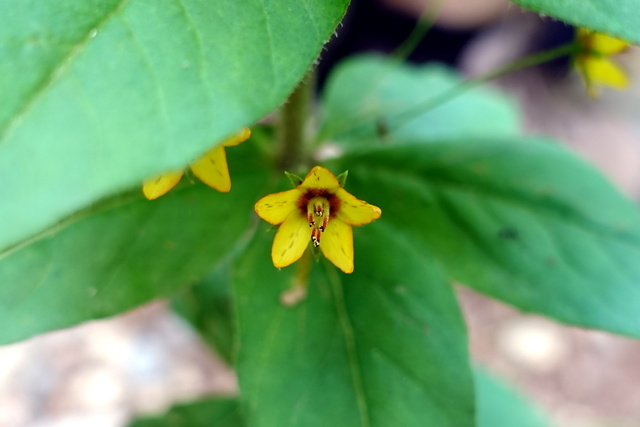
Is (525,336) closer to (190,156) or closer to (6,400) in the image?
(6,400)

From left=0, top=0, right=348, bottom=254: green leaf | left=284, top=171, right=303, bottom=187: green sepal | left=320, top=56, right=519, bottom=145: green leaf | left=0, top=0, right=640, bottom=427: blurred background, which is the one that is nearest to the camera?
left=0, top=0, right=348, bottom=254: green leaf

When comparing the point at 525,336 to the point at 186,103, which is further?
the point at 525,336

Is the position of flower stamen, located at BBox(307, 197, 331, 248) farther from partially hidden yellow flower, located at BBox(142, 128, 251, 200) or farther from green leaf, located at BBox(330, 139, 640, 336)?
green leaf, located at BBox(330, 139, 640, 336)

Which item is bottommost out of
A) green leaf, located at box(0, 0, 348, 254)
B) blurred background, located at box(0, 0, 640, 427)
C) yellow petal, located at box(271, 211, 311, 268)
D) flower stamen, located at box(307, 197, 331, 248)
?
blurred background, located at box(0, 0, 640, 427)

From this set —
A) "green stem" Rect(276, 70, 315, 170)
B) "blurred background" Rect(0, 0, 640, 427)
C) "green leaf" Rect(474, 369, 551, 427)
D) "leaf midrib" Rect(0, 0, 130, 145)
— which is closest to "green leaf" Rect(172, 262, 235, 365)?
"green stem" Rect(276, 70, 315, 170)

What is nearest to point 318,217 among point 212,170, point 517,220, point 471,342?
point 212,170

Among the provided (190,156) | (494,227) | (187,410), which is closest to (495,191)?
(494,227)
